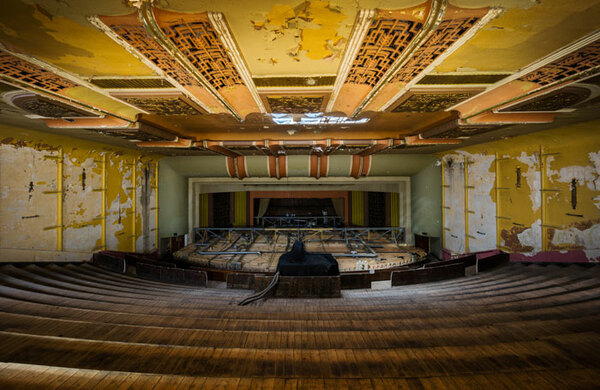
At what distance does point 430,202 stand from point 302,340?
8.48 metres

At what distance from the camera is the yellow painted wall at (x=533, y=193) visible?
513 cm

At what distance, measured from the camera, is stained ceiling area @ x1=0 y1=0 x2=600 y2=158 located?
1.73 m

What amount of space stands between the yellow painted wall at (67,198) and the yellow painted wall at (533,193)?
10.4 m

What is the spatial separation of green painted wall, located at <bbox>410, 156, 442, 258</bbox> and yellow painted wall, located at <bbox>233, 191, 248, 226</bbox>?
10250mm

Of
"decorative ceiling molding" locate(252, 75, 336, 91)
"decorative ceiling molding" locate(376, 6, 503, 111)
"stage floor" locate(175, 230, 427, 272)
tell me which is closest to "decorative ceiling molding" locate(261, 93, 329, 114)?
"decorative ceiling molding" locate(252, 75, 336, 91)

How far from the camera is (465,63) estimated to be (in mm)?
2525

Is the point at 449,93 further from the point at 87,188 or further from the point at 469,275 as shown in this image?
the point at 87,188

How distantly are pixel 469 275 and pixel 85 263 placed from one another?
9057mm

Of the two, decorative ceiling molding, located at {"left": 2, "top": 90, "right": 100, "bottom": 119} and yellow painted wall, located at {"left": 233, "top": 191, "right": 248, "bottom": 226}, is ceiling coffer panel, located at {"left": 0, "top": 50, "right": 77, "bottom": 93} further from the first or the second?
yellow painted wall, located at {"left": 233, "top": 191, "right": 248, "bottom": 226}

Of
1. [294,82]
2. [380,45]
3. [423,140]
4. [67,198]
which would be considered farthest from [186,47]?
[67,198]

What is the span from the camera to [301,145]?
6.81m

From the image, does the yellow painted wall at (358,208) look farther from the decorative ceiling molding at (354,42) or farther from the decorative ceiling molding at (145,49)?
the decorative ceiling molding at (145,49)

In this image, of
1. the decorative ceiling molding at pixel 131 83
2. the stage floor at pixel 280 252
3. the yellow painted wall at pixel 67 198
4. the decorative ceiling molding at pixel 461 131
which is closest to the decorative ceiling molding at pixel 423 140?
the decorative ceiling molding at pixel 461 131

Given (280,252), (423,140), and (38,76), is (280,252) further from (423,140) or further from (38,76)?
(38,76)
